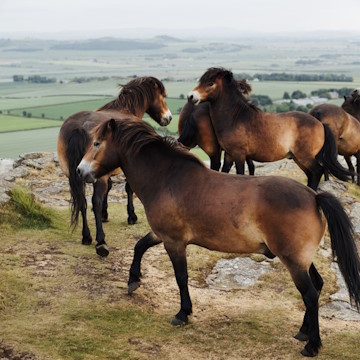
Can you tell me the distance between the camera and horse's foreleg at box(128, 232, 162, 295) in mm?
6507

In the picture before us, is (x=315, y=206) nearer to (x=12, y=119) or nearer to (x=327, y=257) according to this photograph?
(x=327, y=257)

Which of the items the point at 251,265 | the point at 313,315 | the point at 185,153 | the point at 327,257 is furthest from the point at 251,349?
the point at 327,257

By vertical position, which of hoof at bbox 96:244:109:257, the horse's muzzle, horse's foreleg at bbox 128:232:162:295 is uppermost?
the horse's muzzle

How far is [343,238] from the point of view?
5.14m

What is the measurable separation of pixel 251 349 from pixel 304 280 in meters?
0.97

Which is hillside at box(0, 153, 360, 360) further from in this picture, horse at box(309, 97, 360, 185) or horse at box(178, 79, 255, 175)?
horse at box(309, 97, 360, 185)

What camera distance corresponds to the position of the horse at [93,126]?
798cm

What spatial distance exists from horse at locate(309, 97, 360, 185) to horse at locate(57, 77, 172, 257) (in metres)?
3.74

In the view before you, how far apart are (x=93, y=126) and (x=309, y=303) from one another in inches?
173

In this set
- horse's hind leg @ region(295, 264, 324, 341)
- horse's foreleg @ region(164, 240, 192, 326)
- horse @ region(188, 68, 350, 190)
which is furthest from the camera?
horse @ region(188, 68, 350, 190)

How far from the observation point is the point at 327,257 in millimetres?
8711

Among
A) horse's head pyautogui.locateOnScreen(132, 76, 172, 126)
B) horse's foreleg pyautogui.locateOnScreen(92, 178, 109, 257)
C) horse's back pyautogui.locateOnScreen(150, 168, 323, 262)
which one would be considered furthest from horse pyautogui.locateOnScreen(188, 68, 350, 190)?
horse's back pyautogui.locateOnScreen(150, 168, 323, 262)

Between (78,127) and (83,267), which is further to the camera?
(78,127)

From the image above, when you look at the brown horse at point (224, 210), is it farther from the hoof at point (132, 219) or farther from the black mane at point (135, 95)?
the black mane at point (135, 95)
